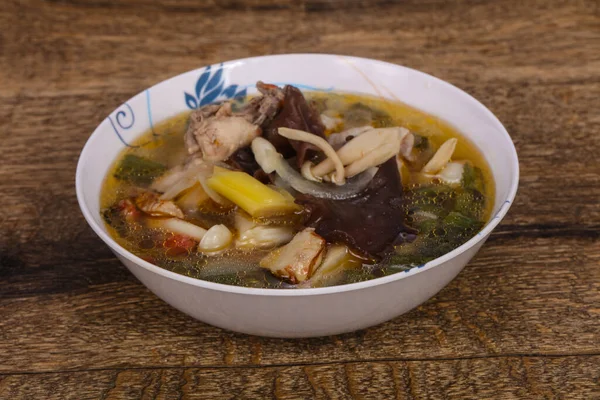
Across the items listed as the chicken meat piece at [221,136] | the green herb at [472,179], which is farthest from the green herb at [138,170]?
the green herb at [472,179]

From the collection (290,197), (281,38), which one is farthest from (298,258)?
(281,38)

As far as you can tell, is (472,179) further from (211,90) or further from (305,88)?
(211,90)

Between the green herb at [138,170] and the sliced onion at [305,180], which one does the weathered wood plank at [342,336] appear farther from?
the sliced onion at [305,180]

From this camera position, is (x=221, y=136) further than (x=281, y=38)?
No

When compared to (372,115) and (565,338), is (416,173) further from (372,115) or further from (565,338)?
(565,338)

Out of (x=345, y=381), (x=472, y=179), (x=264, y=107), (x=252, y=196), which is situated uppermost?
(x=264, y=107)

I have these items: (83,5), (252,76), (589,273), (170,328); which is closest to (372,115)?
(252,76)
